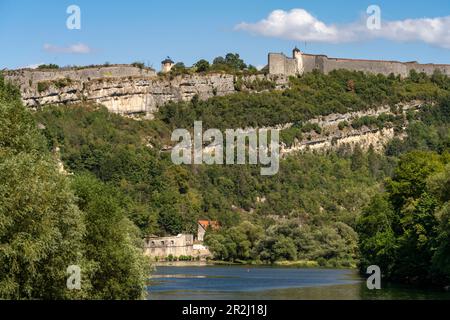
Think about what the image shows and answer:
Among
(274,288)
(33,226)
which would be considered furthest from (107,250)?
(274,288)

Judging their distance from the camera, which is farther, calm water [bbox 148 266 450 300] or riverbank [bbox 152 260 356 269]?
riverbank [bbox 152 260 356 269]

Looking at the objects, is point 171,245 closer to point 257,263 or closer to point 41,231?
point 257,263

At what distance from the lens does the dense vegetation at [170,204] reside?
4012cm

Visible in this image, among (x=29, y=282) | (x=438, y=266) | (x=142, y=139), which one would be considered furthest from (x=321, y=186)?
(x=29, y=282)

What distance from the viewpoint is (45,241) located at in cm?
3903

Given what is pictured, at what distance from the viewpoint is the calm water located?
68188mm

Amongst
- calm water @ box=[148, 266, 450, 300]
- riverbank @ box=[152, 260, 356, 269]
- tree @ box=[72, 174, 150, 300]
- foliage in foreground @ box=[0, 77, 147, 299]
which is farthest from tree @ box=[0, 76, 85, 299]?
riverbank @ box=[152, 260, 356, 269]

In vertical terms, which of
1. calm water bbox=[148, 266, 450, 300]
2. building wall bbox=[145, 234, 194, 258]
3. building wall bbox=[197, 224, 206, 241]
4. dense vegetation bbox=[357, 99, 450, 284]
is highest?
dense vegetation bbox=[357, 99, 450, 284]

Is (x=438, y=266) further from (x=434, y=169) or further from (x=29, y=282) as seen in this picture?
(x=29, y=282)

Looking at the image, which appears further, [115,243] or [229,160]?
[229,160]

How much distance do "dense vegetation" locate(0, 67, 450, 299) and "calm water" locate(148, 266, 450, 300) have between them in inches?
109

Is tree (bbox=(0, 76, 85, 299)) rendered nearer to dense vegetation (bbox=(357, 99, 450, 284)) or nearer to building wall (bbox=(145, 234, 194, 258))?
dense vegetation (bbox=(357, 99, 450, 284))

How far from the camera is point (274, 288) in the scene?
80.6m
